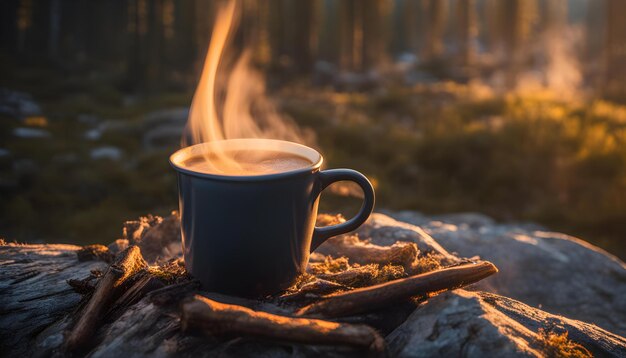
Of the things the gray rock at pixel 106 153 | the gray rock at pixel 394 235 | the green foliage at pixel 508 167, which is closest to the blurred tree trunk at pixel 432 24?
the green foliage at pixel 508 167

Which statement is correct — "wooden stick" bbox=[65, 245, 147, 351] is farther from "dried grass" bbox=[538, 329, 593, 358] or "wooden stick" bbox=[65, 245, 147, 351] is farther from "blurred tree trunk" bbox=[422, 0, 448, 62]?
"blurred tree trunk" bbox=[422, 0, 448, 62]

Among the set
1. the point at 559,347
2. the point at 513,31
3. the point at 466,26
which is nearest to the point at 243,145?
the point at 559,347

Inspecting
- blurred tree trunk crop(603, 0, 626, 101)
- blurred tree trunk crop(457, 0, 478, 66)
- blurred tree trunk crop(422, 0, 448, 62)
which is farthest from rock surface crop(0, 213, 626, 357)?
blurred tree trunk crop(422, 0, 448, 62)

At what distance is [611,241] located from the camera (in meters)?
6.95

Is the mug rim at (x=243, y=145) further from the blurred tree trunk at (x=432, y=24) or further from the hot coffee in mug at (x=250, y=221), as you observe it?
the blurred tree trunk at (x=432, y=24)

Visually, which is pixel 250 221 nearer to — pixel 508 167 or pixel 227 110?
pixel 227 110

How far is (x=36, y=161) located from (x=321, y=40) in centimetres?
5455

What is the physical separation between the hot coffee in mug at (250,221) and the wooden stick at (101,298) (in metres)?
0.29

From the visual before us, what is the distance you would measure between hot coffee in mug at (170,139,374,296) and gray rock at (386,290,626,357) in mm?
516

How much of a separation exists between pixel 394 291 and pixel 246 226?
0.66 m

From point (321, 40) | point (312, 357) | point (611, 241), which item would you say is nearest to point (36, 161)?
point (312, 357)

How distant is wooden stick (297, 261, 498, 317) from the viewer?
1.80 m

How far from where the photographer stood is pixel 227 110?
3203mm

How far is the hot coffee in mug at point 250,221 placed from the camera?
178 cm
